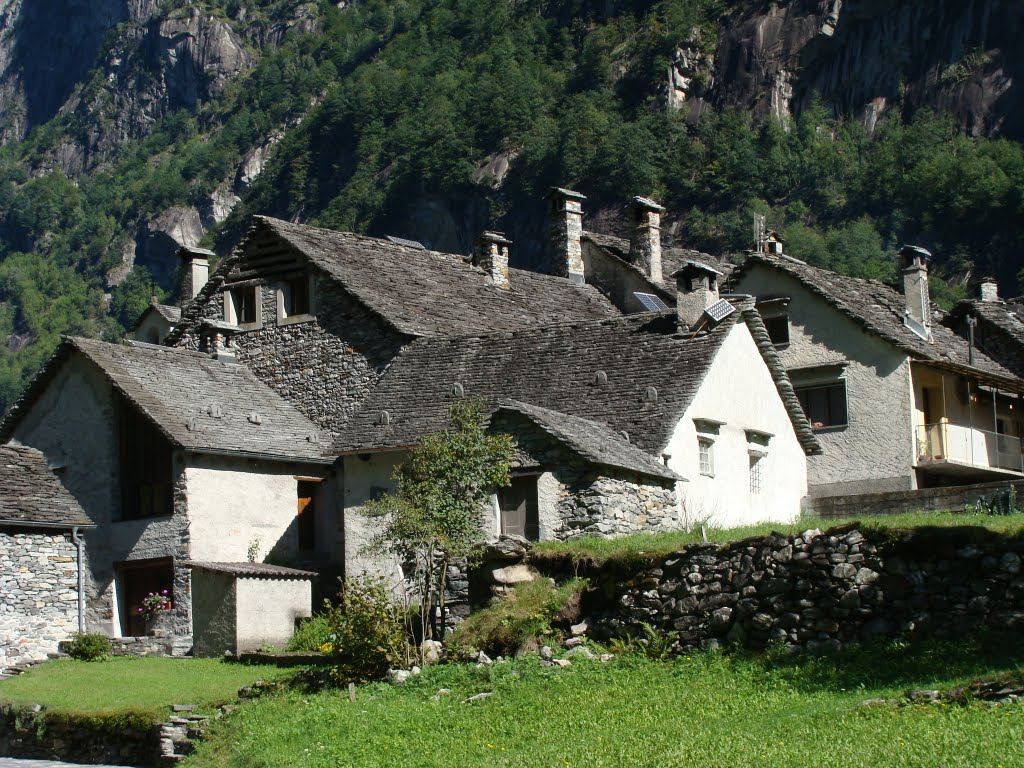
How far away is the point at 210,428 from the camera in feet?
113

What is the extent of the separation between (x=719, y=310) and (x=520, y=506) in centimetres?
692

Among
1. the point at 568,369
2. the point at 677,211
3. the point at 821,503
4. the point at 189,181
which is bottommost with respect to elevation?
the point at 821,503

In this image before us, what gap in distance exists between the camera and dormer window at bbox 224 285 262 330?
40.1 meters

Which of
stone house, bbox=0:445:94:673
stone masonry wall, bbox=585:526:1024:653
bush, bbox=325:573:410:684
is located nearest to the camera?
stone masonry wall, bbox=585:526:1024:653

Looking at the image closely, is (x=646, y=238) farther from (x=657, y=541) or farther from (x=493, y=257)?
(x=657, y=541)

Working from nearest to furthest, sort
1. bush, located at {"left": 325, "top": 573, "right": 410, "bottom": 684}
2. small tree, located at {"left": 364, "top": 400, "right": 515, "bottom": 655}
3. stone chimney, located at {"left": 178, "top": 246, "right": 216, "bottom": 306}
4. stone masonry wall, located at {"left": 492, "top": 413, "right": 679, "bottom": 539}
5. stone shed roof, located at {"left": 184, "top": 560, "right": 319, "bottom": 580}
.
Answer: bush, located at {"left": 325, "top": 573, "right": 410, "bottom": 684}, small tree, located at {"left": 364, "top": 400, "right": 515, "bottom": 655}, stone masonry wall, located at {"left": 492, "top": 413, "right": 679, "bottom": 539}, stone shed roof, located at {"left": 184, "top": 560, "right": 319, "bottom": 580}, stone chimney, located at {"left": 178, "top": 246, "right": 216, "bottom": 306}

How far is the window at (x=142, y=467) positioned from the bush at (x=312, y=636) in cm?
415

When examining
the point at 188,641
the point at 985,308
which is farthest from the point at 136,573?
the point at 985,308

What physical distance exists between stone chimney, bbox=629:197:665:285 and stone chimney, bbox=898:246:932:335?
7.35m

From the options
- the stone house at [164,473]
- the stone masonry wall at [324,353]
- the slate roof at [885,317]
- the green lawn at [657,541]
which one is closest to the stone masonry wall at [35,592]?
the stone house at [164,473]

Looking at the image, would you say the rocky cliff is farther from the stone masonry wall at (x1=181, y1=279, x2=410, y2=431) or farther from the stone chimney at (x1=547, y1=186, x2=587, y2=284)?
the stone masonry wall at (x1=181, y1=279, x2=410, y2=431)

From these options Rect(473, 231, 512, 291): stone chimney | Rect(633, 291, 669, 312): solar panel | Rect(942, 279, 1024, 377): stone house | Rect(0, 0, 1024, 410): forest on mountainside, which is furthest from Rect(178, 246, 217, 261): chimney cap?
Rect(0, 0, 1024, 410): forest on mountainside

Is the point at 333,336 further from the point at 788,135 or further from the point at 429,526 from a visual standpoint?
the point at 788,135

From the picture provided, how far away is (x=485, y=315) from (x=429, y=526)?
1658 cm
